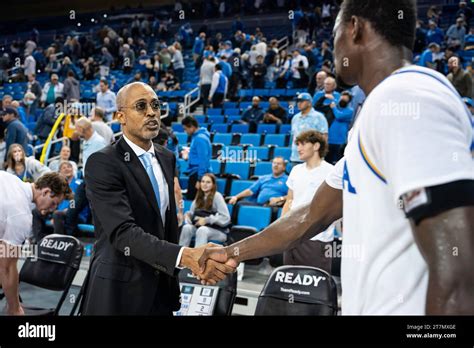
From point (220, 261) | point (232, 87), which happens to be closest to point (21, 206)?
point (220, 261)

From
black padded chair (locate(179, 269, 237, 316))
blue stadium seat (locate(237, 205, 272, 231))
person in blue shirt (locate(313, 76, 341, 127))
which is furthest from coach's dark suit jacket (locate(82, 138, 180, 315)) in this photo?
person in blue shirt (locate(313, 76, 341, 127))

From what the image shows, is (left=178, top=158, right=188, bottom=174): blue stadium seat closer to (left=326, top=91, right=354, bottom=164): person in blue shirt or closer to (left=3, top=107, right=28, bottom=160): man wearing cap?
(left=3, top=107, right=28, bottom=160): man wearing cap

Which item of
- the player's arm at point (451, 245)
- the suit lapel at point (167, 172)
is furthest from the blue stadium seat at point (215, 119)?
the player's arm at point (451, 245)

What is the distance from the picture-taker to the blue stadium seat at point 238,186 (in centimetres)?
729

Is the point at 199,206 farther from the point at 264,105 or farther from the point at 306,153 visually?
the point at 264,105

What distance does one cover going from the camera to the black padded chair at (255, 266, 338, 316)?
319 cm

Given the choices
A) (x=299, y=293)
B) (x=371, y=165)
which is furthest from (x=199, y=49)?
(x=371, y=165)

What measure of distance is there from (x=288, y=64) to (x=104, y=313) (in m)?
10.3

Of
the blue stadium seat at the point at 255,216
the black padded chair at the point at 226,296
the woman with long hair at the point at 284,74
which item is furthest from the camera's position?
the woman with long hair at the point at 284,74

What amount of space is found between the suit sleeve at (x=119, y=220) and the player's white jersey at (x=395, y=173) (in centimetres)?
117

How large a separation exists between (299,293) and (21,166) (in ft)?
15.3

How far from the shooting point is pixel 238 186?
24.1 feet

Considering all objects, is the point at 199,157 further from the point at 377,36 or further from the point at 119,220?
the point at 377,36

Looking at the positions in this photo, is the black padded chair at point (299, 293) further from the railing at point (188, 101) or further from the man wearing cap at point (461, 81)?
the railing at point (188, 101)
